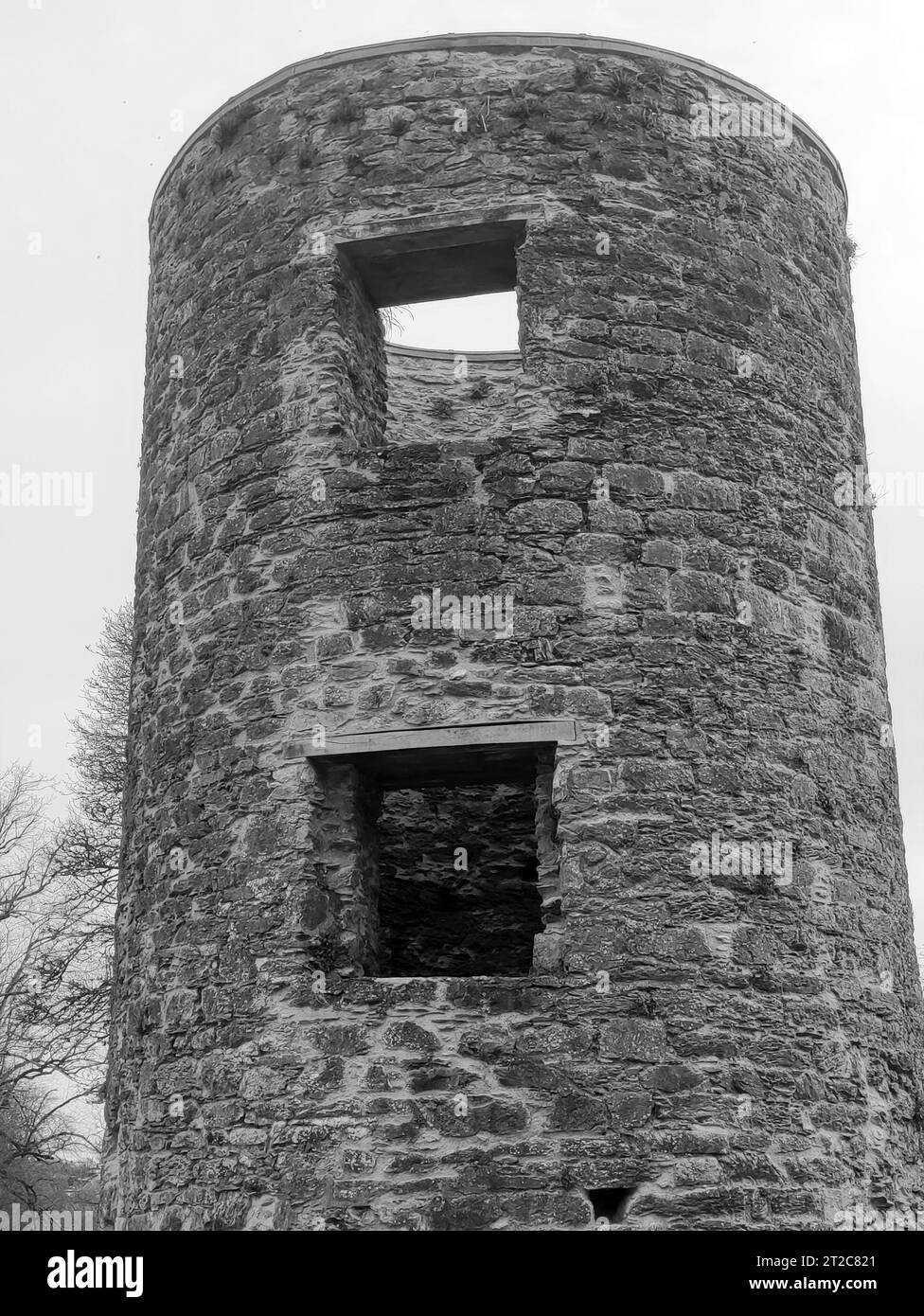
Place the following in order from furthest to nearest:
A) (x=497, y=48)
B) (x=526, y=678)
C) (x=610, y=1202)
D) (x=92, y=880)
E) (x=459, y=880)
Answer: (x=92, y=880)
(x=459, y=880)
(x=497, y=48)
(x=526, y=678)
(x=610, y=1202)

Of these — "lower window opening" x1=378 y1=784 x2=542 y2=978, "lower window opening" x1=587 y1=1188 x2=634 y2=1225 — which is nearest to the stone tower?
"lower window opening" x1=587 y1=1188 x2=634 y2=1225

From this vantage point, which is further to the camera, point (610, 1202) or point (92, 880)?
point (92, 880)

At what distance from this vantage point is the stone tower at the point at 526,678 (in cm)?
572

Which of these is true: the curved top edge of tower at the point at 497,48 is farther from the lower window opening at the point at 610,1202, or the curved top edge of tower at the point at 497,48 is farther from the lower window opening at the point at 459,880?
the lower window opening at the point at 610,1202

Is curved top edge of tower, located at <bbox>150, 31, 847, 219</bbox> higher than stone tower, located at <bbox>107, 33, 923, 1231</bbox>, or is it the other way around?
curved top edge of tower, located at <bbox>150, 31, 847, 219</bbox>

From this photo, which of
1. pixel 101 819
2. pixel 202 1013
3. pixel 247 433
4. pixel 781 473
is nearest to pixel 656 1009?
pixel 202 1013

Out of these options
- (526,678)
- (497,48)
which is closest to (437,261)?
(497,48)

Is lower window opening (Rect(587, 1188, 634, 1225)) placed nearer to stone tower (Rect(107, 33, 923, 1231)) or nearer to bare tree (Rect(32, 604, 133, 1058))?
stone tower (Rect(107, 33, 923, 1231))

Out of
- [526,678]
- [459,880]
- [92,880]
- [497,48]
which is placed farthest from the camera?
[92,880]

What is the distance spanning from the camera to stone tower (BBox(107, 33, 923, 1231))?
5.72 meters

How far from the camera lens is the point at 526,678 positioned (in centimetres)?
609

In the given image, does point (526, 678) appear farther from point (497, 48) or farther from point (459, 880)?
point (497, 48)

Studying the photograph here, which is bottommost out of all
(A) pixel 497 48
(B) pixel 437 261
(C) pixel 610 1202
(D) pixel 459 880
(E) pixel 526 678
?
(C) pixel 610 1202

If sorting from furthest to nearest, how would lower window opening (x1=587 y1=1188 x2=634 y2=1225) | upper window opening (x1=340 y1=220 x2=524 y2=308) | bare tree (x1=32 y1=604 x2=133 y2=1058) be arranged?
bare tree (x1=32 y1=604 x2=133 y2=1058) → upper window opening (x1=340 y1=220 x2=524 y2=308) → lower window opening (x1=587 y1=1188 x2=634 y2=1225)
